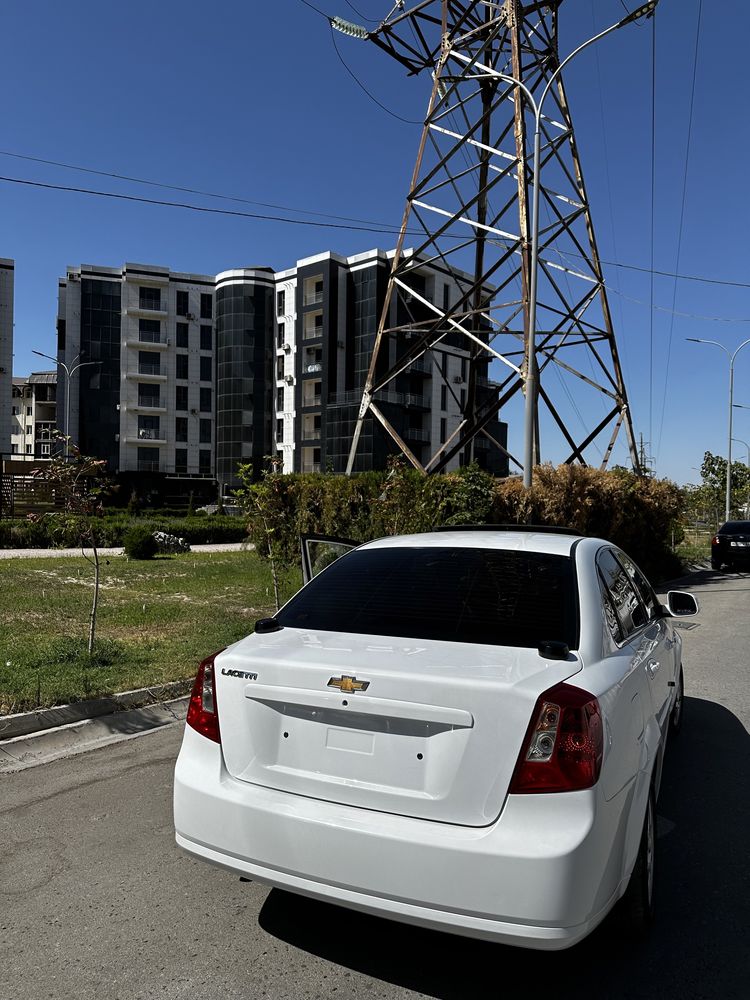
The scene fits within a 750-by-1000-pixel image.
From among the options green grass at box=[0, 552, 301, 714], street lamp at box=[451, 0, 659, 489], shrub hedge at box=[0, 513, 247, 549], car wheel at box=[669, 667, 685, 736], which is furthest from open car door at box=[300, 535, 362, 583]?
shrub hedge at box=[0, 513, 247, 549]

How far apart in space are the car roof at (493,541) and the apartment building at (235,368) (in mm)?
48762

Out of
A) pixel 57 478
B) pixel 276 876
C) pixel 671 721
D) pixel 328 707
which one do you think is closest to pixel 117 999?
pixel 276 876

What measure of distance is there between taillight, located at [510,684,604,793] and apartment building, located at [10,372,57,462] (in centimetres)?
9679

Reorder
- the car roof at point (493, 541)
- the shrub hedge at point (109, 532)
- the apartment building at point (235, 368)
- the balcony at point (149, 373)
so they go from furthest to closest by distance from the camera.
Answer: the balcony at point (149, 373)
the apartment building at point (235, 368)
the shrub hedge at point (109, 532)
the car roof at point (493, 541)

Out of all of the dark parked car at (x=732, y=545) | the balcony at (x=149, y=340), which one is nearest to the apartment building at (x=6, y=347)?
the balcony at (x=149, y=340)

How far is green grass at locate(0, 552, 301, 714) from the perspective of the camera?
21.1 feet

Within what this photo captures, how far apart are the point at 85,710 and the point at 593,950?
4.24 metres

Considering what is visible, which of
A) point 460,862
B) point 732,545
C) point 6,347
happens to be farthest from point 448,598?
point 6,347

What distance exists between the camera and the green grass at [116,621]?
21.1ft

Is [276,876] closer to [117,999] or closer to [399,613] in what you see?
[117,999]

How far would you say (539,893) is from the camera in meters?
2.27

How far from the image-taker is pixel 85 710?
5785 mm

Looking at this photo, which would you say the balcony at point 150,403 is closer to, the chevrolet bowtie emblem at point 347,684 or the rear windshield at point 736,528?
the rear windshield at point 736,528

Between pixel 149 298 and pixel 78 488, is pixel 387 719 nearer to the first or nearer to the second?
pixel 78 488
